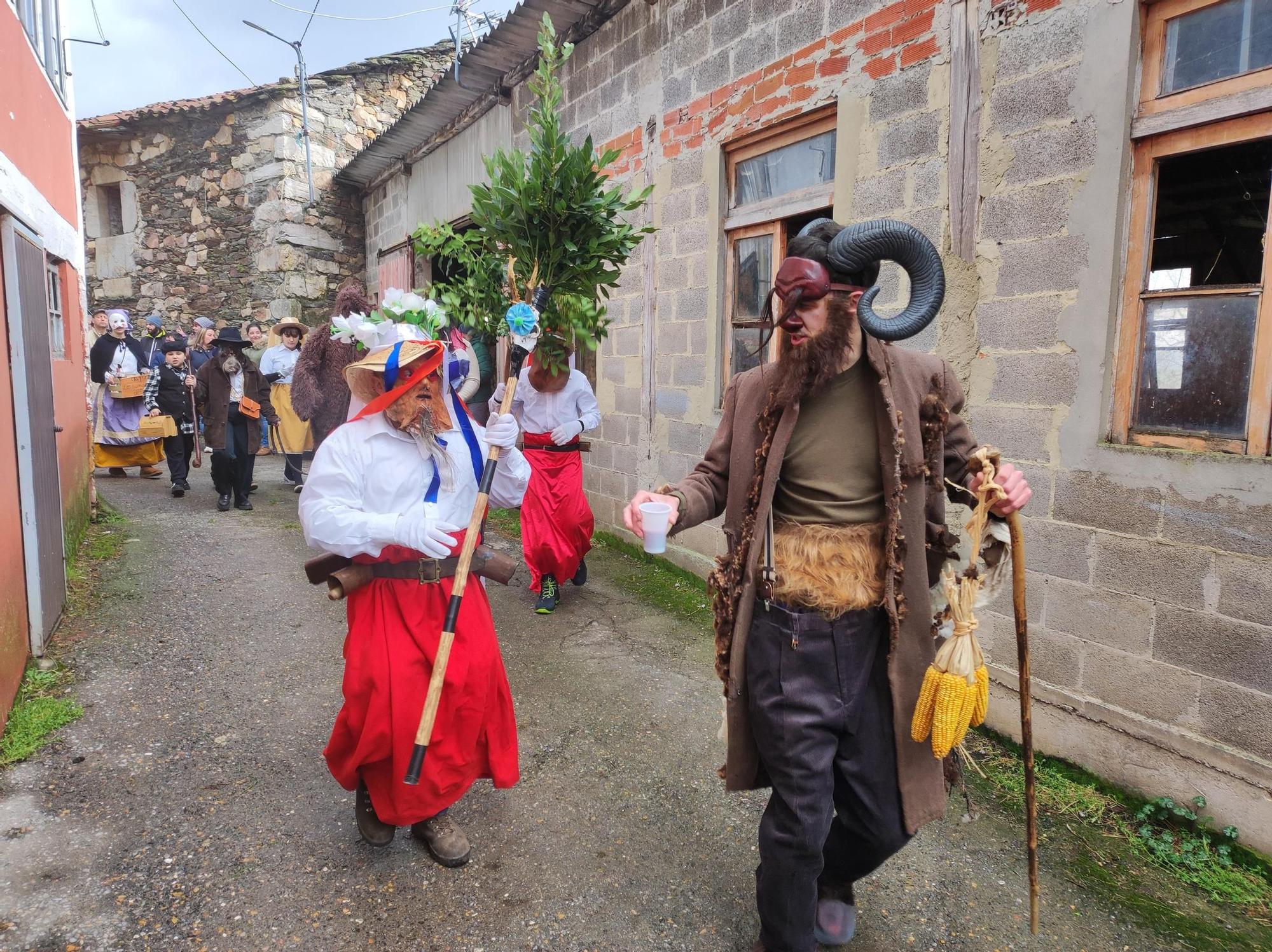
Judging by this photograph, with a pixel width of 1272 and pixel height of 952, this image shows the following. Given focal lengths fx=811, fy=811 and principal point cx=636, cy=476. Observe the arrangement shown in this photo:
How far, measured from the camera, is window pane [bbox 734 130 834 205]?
4.76m

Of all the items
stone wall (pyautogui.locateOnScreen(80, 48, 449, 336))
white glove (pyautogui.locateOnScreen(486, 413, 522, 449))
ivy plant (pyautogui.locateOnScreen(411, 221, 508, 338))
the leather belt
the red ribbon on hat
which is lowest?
the leather belt

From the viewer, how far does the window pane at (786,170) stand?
4.76 metres

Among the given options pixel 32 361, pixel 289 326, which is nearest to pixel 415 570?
pixel 32 361

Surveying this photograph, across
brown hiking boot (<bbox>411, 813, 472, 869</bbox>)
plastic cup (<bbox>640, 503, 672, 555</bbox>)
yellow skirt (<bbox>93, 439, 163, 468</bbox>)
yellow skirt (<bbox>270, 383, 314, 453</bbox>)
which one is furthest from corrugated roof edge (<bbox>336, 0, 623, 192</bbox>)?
brown hiking boot (<bbox>411, 813, 472, 869</bbox>)

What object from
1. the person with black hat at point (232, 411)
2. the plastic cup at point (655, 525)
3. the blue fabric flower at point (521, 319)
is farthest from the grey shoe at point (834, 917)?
the person with black hat at point (232, 411)

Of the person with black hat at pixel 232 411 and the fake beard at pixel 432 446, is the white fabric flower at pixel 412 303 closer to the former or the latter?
the fake beard at pixel 432 446

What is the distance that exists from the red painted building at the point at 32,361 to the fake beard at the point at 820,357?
363 centimetres

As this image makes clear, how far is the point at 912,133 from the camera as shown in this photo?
402 centimetres

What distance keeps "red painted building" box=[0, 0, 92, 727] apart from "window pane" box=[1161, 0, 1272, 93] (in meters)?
5.26

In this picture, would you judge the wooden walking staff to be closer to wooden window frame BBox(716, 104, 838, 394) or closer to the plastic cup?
the plastic cup

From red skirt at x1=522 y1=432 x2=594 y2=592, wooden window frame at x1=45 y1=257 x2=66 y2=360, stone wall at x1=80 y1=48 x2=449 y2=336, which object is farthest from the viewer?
stone wall at x1=80 y1=48 x2=449 y2=336

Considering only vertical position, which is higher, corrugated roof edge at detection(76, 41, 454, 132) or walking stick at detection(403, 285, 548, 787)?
corrugated roof edge at detection(76, 41, 454, 132)

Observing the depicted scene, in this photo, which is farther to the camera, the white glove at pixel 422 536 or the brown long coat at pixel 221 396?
the brown long coat at pixel 221 396

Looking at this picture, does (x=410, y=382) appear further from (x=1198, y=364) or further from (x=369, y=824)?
(x=1198, y=364)
